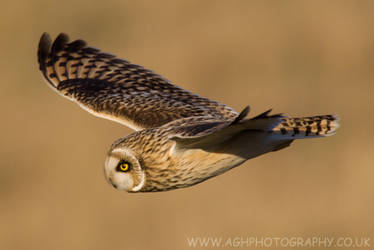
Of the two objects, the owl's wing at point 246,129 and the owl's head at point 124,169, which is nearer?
the owl's wing at point 246,129

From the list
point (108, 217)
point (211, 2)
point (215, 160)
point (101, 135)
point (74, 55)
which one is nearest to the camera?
point (215, 160)

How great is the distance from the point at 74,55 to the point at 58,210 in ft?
12.3

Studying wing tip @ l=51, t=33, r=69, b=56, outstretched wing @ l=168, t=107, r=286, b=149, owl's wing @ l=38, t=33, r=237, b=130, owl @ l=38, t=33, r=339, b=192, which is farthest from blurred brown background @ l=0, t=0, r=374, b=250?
outstretched wing @ l=168, t=107, r=286, b=149

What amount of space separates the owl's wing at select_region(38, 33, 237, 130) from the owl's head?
780mm

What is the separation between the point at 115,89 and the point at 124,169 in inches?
62.4

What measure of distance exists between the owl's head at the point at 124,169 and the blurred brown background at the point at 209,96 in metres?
4.41

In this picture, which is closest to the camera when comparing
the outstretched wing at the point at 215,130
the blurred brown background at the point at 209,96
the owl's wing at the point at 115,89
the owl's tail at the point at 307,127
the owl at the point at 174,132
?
the outstretched wing at the point at 215,130

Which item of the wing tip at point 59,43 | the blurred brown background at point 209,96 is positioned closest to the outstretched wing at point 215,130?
the wing tip at point 59,43

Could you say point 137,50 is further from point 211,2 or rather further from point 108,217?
point 108,217

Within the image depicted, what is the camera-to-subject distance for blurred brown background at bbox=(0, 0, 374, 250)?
1088 centimetres

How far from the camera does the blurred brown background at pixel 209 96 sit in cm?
1088

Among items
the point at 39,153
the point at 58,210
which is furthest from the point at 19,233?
the point at 39,153

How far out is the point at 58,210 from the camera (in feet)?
37.3

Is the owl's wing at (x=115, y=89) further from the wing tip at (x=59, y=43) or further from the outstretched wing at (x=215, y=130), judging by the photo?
the outstretched wing at (x=215, y=130)
